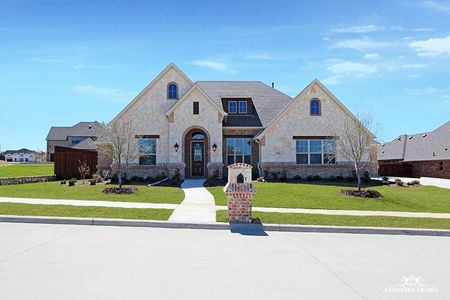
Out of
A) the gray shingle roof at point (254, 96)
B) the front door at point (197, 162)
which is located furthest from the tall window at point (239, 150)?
the front door at point (197, 162)

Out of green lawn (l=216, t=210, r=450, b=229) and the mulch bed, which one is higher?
the mulch bed

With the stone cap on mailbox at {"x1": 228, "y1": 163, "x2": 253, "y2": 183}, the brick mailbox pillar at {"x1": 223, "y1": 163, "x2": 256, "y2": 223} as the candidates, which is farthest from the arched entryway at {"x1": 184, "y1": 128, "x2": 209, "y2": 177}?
the brick mailbox pillar at {"x1": 223, "y1": 163, "x2": 256, "y2": 223}

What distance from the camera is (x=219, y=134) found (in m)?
28.5

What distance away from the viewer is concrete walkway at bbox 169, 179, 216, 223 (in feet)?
42.8

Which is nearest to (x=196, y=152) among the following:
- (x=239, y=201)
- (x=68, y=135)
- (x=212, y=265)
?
(x=239, y=201)

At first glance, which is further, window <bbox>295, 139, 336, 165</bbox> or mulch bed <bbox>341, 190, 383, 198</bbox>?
window <bbox>295, 139, 336, 165</bbox>

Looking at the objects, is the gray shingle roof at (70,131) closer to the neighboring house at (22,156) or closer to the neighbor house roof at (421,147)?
the neighbor house roof at (421,147)

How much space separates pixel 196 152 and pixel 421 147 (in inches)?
938

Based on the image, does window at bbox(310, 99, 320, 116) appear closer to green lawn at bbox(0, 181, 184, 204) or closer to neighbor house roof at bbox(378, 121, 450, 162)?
green lawn at bbox(0, 181, 184, 204)

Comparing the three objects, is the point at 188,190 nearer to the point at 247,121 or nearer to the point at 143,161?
the point at 143,161

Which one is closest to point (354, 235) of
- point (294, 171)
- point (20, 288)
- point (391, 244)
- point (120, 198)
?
point (391, 244)

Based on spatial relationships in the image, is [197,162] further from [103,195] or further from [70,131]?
[70,131]

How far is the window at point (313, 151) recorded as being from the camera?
29.0 m

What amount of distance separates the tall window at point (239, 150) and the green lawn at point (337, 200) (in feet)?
25.9
